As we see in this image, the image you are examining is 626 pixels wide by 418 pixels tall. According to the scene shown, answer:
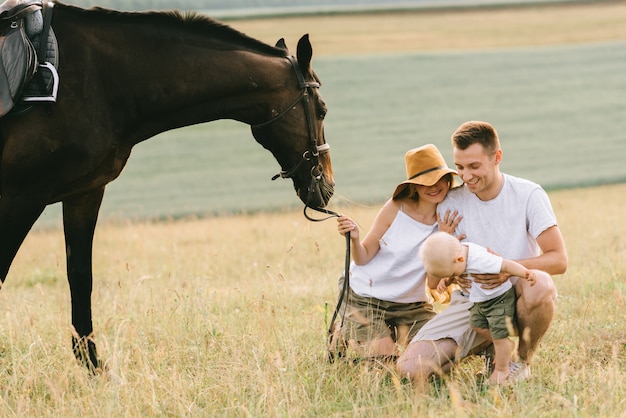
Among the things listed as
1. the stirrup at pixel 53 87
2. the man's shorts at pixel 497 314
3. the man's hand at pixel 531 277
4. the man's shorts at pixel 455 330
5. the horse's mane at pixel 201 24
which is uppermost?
the horse's mane at pixel 201 24

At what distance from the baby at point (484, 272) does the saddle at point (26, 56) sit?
7.58 ft

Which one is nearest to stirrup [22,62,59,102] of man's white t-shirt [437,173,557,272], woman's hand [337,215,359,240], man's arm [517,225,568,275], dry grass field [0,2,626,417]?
dry grass field [0,2,626,417]

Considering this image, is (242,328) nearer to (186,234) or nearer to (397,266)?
(397,266)

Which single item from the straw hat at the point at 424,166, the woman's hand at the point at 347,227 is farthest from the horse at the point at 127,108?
the straw hat at the point at 424,166

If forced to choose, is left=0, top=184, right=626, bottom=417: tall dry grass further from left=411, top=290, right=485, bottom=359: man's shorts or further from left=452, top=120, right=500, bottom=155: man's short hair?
left=452, top=120, right=500, bottom=155: man's short hair

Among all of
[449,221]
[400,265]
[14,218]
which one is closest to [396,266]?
[400,265]

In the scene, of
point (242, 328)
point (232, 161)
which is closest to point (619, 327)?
point (242, 328)

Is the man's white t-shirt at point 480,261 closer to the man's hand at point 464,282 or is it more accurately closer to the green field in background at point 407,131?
the man's hand at point 464,282

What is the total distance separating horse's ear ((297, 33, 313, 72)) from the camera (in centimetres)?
497

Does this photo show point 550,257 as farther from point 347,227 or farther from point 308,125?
point 308,125

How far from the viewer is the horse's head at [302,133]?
509cm

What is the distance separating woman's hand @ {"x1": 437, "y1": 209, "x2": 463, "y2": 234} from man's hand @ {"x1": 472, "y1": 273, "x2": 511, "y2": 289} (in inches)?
17.9

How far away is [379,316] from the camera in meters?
5.17

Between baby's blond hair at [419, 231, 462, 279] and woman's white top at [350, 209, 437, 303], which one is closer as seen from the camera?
baby's blond hair at [419, 231, 462, 279]
